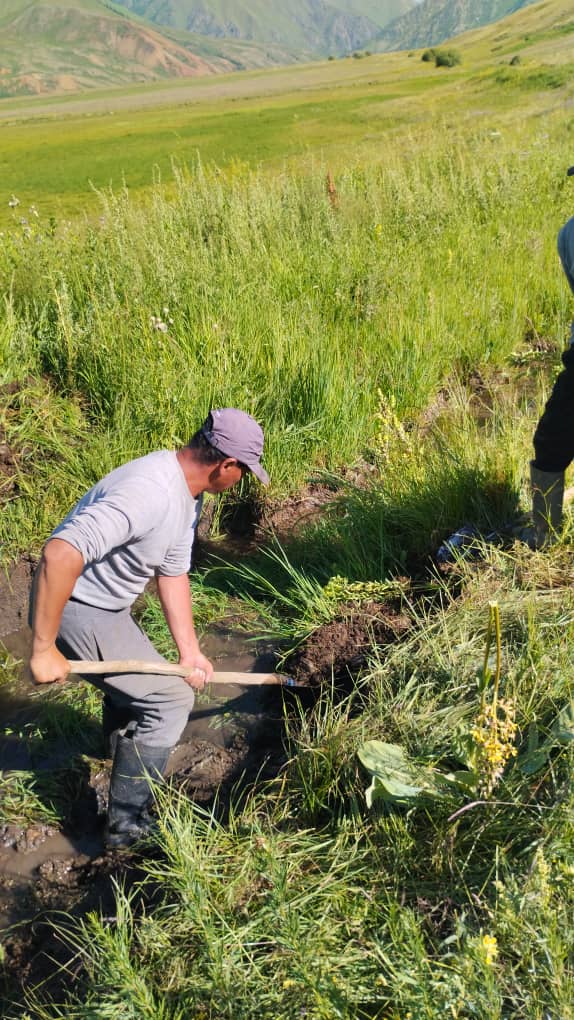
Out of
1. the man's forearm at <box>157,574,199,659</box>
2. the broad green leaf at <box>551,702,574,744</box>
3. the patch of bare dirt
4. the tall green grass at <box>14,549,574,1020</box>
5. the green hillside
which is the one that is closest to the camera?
the tall green grass at <box>14,549,574,1020</box>

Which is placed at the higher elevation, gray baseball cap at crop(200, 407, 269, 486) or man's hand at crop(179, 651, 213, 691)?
gray baseball cap at crop(200, 407, 269, 486)

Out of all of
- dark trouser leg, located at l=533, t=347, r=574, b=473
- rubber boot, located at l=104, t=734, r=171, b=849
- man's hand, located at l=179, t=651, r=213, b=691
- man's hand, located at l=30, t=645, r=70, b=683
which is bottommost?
rubber boot, located at l=104, t=734, r=171, b=849

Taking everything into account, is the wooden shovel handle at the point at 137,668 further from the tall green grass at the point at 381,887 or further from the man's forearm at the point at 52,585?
the tall green grass at the point at 381,887

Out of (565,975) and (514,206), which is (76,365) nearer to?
(565,975)

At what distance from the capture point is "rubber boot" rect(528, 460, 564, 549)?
3.17 meters

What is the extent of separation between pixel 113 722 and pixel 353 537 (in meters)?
1.53

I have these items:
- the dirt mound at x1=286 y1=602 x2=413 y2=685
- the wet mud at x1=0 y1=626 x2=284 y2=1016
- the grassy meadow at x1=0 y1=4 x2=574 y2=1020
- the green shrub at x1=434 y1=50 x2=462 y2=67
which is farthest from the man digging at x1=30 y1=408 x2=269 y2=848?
the green shrub at x1=434 y1=50 x2=462 y2=67

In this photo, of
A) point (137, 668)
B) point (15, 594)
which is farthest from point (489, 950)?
point (15, 594)

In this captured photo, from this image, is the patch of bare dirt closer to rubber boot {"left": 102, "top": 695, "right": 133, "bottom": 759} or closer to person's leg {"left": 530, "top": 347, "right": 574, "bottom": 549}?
rubber boot {"left": 102, "top": 695, "right": 133, "bottom": 759}

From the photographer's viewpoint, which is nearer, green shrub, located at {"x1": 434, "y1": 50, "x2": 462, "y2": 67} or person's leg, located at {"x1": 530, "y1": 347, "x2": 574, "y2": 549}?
person's leg, located at {"x1": 530, "y1": 347, "x2": 574, "y2": 549}

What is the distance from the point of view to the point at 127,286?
519cm

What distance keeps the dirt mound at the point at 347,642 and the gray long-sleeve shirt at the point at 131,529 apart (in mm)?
775

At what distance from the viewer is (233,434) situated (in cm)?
250

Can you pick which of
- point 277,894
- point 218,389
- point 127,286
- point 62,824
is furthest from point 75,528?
point 127,286
